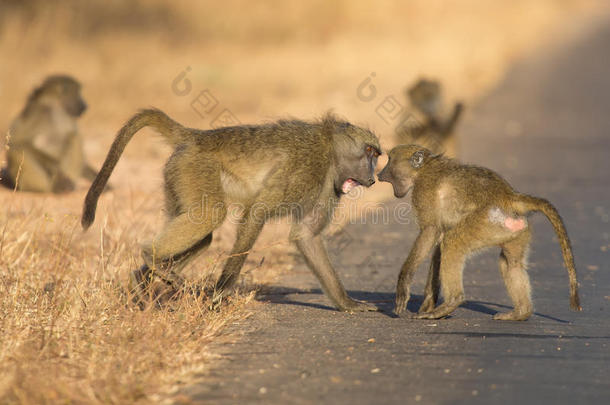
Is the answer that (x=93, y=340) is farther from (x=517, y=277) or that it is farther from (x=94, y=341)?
(x=517, y=277)

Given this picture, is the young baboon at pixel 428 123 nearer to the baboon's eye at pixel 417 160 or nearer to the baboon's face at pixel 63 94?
the baboon's face at pixel 63 94

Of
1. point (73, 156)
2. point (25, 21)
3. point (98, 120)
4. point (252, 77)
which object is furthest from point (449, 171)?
point (25, 21)

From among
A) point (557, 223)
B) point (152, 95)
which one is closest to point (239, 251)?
point (557, 223)

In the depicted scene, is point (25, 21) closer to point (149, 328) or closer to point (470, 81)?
point (470, 81)

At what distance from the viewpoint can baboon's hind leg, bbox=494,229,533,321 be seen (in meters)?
5.14

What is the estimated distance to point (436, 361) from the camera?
164 inches

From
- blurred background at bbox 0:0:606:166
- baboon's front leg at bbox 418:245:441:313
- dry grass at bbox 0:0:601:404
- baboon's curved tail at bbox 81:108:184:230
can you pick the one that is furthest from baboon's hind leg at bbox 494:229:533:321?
blurred background at bbox 0:0:606:166

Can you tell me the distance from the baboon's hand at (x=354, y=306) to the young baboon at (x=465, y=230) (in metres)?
0.28

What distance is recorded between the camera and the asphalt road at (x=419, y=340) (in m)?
3.68

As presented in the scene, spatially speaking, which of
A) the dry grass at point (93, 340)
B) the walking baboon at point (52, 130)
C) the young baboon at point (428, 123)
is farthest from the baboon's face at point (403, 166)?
the walking baboon at point (52, 130)

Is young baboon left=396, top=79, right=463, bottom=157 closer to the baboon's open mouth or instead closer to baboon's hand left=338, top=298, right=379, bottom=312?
the baboon's open mouth

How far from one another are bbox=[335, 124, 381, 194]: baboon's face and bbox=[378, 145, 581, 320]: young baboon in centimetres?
35

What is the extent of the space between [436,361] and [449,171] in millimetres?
1623

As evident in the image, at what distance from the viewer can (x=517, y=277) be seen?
17.1ft
